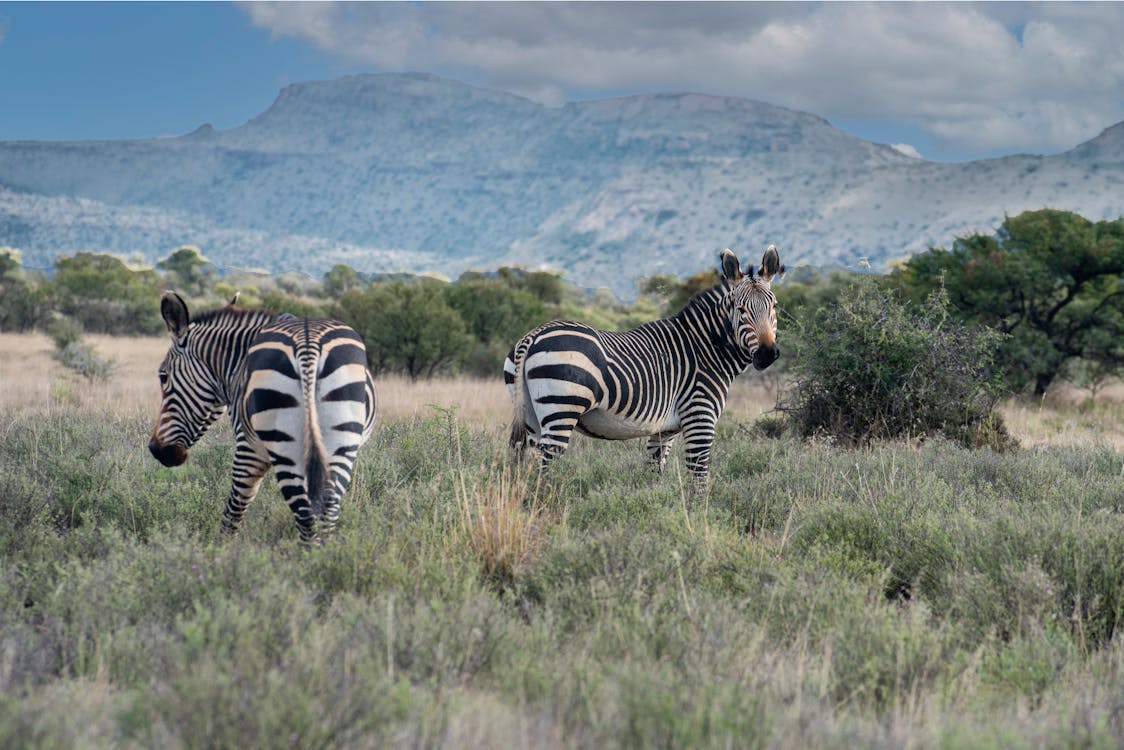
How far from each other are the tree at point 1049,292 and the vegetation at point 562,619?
1229 cm

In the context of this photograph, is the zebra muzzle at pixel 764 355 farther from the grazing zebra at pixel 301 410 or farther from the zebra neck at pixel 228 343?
the zebra neck at pixel 228 343

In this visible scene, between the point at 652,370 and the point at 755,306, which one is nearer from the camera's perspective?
the point at 652,370

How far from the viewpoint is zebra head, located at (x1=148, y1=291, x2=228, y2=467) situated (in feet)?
19.4

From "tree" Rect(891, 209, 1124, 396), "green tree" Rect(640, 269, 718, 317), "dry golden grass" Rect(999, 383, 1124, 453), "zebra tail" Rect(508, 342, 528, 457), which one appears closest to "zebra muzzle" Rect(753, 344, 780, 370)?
"zebra tail" Rect(508, 342, 528, 457)

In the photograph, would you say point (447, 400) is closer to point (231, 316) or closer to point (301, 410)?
point (231, 316)

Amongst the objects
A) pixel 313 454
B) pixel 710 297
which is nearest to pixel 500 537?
pixel 313 454

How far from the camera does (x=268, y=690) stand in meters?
3.26

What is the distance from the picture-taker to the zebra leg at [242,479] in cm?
549

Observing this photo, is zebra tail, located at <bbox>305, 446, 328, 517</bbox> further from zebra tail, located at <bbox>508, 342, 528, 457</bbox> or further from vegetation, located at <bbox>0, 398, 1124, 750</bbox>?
zebra tail, located at <bbox>508, 342, 528, 457</bbox>

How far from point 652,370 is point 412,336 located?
14.3m

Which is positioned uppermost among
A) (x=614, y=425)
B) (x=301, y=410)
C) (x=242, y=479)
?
(x=301, y=410)

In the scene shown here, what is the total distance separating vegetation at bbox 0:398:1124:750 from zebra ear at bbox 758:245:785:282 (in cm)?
191

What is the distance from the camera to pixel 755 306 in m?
7.75

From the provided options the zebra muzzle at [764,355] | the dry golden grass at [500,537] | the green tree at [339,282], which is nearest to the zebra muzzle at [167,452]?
the dry golden grass at [500,537]
